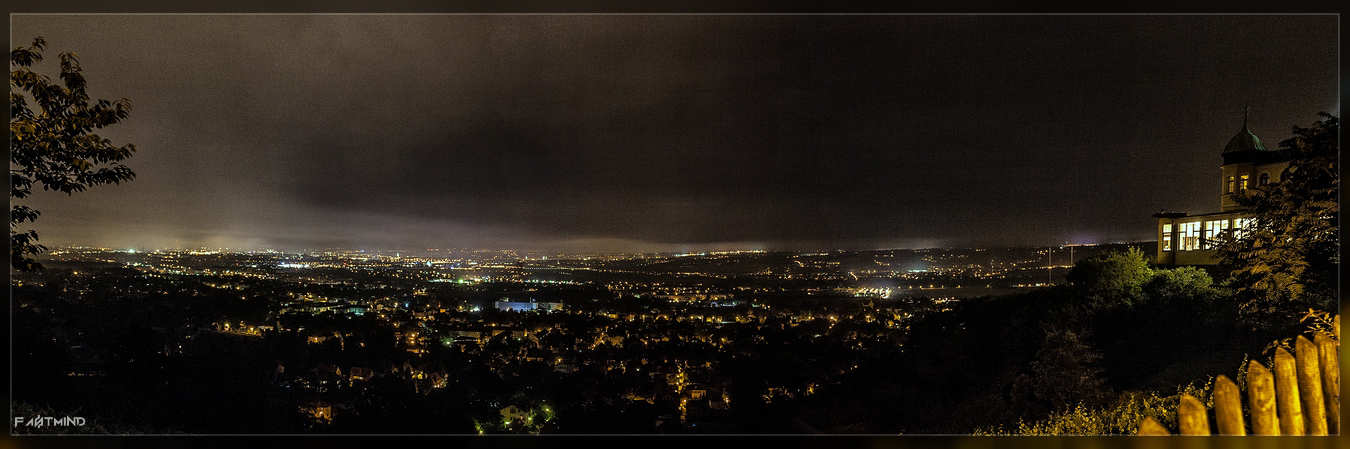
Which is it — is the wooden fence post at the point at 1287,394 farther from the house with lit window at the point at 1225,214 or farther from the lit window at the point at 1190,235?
the lit window at the point at 1190,235

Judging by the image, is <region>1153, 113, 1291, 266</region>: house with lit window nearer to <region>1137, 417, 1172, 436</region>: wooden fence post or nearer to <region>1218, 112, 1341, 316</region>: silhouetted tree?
<region>1218, 112, 1341, 316</region>: silhouetted tree

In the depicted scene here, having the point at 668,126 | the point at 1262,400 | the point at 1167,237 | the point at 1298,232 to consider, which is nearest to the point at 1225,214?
the point at 1167,237

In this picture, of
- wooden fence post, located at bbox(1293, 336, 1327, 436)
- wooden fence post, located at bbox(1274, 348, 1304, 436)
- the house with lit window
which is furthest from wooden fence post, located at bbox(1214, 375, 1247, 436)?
the house with lit window

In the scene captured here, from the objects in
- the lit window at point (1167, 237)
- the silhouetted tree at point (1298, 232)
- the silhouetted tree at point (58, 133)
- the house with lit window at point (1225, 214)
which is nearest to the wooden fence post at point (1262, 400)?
the silhouetted tree at point (1298, 232)

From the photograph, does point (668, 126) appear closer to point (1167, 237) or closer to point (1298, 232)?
point (1298, 232)

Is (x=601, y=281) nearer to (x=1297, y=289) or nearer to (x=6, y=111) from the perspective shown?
(x=6, y=111)

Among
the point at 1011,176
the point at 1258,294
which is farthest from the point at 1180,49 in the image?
the point at 1258,294
